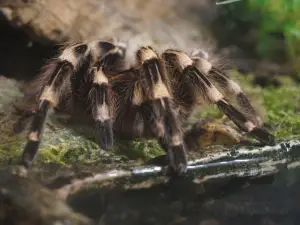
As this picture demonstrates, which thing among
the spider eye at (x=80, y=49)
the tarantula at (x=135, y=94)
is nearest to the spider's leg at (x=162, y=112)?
the tarantula at (x=135, y=94)

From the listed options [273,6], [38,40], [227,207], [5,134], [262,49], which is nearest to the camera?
[227,207]

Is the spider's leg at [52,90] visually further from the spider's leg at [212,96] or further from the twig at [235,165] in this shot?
the spider's leg at [212,96]

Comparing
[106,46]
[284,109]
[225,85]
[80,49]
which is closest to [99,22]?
[106,46]

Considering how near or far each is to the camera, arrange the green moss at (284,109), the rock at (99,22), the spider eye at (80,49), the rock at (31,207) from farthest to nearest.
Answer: the rock at (99,22), the green moss at (284,109), the spider eye at (80,49), the rock at (31,207)

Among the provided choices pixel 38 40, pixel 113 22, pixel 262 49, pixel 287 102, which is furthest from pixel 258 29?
pixel 38 40

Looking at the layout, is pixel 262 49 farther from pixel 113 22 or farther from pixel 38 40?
pixel 38 40

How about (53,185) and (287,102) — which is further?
(287,102)

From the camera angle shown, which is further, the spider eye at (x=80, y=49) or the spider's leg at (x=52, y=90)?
the spider eye at (x=80, y=49)
